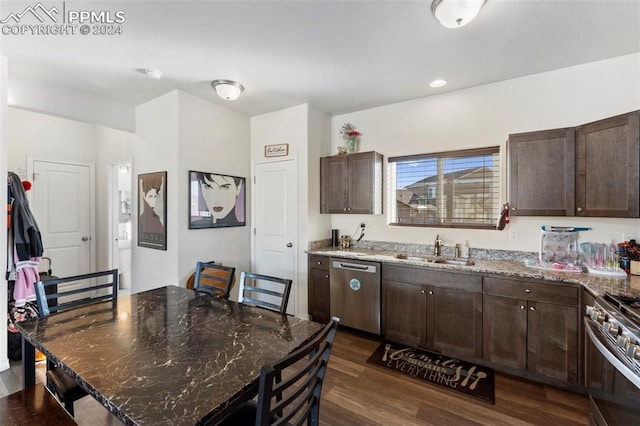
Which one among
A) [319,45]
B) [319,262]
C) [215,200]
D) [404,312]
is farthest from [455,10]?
[215,200]

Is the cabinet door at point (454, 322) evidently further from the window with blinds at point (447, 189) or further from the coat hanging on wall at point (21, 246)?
the coat hanging on wall at point (21, 246)

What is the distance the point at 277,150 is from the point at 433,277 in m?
A: 2.51

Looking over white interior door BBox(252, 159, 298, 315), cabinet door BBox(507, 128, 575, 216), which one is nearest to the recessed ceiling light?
white interior door BBox(252, 159, 298, 315)

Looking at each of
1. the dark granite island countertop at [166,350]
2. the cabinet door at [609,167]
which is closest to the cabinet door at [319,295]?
the dark granite island countertop at [166,350]

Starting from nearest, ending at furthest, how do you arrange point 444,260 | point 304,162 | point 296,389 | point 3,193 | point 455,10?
point 296,389 → point 455,10 → point 3,193 → point 444,260 → point 304,162

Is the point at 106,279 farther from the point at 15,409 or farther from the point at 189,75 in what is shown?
the point at 15,409

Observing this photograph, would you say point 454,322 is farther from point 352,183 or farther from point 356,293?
point 352,183

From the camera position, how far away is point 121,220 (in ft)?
15.7

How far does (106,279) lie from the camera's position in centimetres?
453

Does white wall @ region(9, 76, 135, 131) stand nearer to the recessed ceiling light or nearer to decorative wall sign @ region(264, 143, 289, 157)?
the recessed ceiling light

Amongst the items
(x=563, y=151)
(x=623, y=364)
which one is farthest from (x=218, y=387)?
(x=563, y=151)

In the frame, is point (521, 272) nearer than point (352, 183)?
Yes

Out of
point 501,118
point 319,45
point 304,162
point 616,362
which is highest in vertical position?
point 319,45

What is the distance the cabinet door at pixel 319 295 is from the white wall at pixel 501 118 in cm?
79
